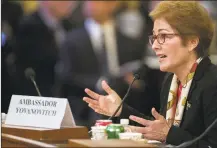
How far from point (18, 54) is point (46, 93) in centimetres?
60

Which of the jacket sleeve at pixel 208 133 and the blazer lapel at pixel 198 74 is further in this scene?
the blazer lapel at pixel 198 74

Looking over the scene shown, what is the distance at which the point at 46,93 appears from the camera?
391 inches

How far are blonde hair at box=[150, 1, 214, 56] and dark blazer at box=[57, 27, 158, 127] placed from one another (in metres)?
4.68

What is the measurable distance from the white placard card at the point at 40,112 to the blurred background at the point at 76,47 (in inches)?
180

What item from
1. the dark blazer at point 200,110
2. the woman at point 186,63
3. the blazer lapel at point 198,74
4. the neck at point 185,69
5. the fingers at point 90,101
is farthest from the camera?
the fingers at point 90,101

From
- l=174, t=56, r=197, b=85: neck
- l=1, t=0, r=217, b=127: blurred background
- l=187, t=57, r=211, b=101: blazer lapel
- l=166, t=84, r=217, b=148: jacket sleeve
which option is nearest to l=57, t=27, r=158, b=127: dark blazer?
l=1, t=0, r=217, b=127: blurred background

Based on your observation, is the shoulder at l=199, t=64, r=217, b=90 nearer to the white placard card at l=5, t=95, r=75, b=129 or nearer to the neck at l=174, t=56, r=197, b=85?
the neck at l=174, t=56, r=197, b=85

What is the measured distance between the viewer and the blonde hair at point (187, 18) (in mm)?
4770

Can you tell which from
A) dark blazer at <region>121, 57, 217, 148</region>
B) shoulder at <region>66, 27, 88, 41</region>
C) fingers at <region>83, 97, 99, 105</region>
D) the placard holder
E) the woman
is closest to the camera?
the placard holder

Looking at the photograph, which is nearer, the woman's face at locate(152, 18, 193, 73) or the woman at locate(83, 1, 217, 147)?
the woman at locate(83, 1, 217, 147)

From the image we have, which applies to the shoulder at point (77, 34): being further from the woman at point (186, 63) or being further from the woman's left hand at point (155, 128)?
the woman's left hand at point (155, 128)

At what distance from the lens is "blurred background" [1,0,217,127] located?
376 inches

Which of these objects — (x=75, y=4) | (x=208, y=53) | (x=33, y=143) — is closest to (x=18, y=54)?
(x=75, y=4)

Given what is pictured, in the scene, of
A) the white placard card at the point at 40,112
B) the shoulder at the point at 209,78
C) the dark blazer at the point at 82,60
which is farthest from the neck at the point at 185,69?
the dark blazer at the point at 82,60
